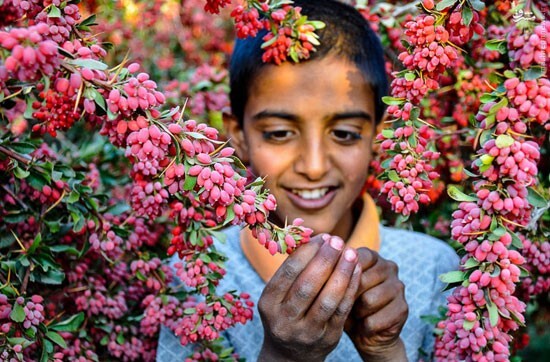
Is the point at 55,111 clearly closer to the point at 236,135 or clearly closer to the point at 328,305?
the point at 328,305

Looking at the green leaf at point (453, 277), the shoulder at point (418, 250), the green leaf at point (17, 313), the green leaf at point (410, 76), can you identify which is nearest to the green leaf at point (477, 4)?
the green leaf at point (410, 76)

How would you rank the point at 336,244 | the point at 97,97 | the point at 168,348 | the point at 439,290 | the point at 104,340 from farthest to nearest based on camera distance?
the point at 439,290 → the point at 168,348 → the point at 104,340 → the point at 336,244 → the point at 97,97

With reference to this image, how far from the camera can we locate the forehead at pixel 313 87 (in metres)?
1.37

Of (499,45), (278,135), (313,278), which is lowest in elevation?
(278,135)

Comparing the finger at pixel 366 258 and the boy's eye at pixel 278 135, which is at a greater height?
the finger at pixel 366 258

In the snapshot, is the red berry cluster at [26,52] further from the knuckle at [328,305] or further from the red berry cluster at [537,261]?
the red berry cluster at [537,261]

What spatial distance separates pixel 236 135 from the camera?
1.63m

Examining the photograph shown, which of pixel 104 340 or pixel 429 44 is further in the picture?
pixel 104 340

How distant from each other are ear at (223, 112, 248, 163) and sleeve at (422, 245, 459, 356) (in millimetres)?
553

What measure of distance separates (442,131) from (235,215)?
0.82 meters

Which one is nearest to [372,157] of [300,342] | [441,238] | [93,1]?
[441,238]

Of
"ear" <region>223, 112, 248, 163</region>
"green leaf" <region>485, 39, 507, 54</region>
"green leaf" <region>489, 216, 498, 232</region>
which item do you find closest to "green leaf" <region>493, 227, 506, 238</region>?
"green leaf" <region>489, 216, 498, 232</region>

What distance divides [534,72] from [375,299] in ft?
1.58

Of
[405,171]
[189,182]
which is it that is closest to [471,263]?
[405,171]
